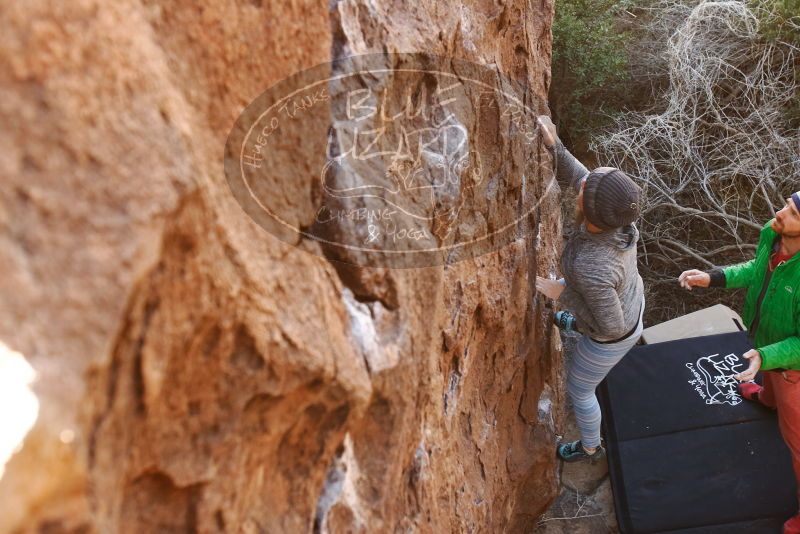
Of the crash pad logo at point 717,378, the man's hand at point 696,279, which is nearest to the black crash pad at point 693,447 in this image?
the crash pad logo at point 717,378

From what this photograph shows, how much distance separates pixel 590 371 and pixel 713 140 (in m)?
2.54

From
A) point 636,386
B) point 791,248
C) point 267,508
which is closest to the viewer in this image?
point 267,508

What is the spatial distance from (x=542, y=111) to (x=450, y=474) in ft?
5.30

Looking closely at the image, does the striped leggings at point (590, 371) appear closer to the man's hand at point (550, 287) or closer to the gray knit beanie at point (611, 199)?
the man's hand at point (550, 287)

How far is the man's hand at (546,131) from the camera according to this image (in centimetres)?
263

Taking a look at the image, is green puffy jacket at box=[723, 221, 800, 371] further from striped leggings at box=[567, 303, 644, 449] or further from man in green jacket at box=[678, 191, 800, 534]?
striped leggings at box=[567, 303, 644, 449]

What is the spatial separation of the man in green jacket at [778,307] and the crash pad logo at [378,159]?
3.57 ft

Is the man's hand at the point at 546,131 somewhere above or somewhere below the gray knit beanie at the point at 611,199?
above

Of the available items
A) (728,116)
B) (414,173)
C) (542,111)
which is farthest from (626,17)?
(414,173)

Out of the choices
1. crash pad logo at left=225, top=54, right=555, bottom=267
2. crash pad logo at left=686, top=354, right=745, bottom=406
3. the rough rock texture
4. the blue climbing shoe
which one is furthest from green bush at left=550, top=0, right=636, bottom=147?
the rough rock texture

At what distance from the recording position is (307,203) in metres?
1.38

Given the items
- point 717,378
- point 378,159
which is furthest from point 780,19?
point 378,159

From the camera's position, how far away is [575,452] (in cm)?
335

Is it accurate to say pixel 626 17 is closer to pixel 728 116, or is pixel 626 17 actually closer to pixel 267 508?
pixel 728 116
